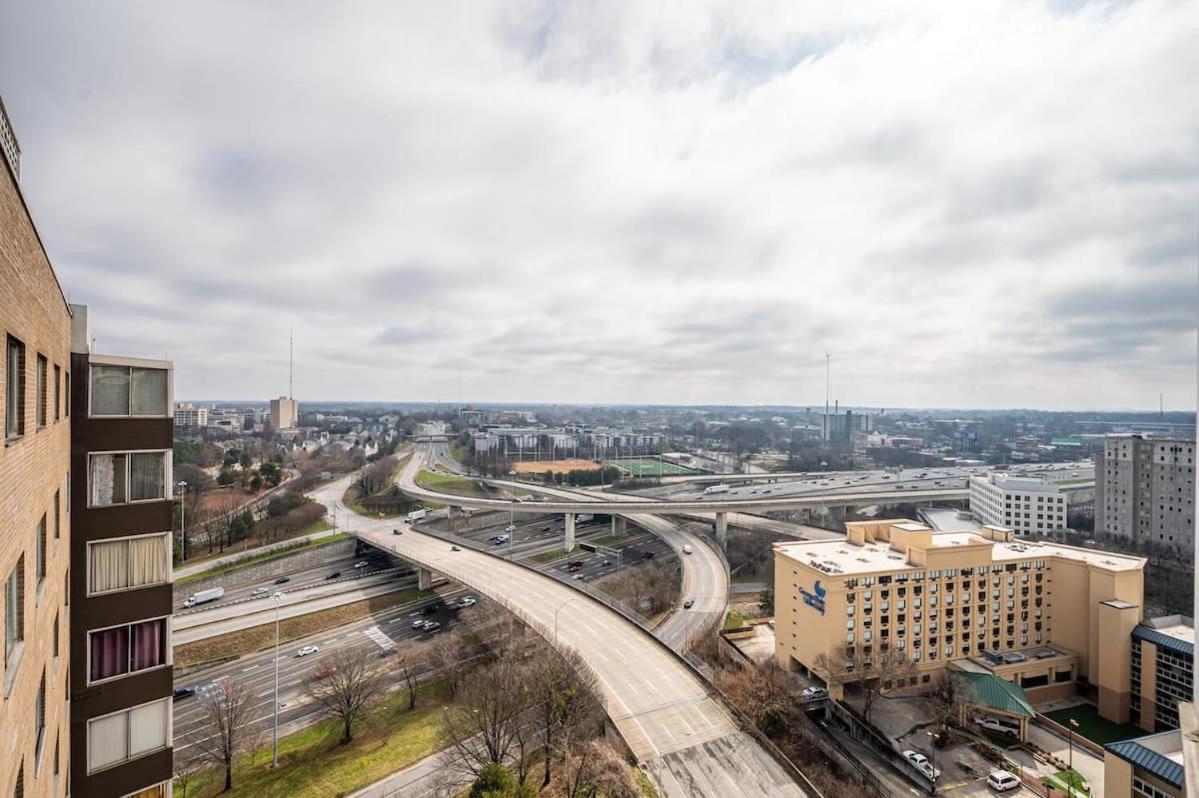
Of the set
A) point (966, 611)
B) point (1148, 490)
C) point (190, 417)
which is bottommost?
point (966, 611)

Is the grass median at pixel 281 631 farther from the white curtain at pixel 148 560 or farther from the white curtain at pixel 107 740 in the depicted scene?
the white curtain at pixel 148 560

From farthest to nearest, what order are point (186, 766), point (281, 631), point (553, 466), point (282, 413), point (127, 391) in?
point (282, 413), point (553, 466), point (281, 631), point (186, 766), point (127, 391)

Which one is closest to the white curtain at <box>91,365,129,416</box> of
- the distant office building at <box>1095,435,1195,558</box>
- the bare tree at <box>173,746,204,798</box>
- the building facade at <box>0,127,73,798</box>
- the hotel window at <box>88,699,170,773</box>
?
the building facade at <box>0,127,73,798</box>

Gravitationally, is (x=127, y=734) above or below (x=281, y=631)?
above

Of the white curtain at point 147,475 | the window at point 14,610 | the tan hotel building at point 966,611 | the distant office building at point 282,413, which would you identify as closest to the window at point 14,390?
the window at point 14,610

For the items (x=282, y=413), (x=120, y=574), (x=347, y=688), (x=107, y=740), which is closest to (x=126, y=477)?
(x=120, y=574)

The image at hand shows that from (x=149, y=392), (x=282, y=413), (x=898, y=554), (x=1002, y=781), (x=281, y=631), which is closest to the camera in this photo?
(x=149, y=392)

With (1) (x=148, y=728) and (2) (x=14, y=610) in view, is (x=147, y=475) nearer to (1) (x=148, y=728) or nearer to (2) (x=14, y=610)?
(1) (x=148, y=728)
